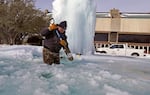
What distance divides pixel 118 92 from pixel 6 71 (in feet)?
9.35

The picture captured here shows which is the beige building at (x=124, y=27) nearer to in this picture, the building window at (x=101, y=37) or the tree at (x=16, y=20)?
the building window at (x=101, y=37)

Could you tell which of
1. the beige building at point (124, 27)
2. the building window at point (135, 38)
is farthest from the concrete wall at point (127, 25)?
the building window at point (135, 38)

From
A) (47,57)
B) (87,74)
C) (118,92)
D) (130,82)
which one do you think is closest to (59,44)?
(47,57)

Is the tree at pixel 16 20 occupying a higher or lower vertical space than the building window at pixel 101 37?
higher

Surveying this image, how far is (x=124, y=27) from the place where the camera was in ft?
111

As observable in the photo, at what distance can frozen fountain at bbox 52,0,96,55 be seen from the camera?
49.4 feet

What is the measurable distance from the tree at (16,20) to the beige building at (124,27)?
25.4ft

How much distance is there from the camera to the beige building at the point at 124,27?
33531mm

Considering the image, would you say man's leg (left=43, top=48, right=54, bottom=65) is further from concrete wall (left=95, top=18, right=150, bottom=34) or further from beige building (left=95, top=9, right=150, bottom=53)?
concrete wall (left=95, top=18, right=150, bottom=34)

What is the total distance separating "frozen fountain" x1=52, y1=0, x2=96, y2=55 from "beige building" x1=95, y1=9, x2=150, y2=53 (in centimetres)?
1750

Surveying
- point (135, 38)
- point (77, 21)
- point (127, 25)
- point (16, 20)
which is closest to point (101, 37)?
point (127, 25)

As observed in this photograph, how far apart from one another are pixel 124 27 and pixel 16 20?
1231 centimetres

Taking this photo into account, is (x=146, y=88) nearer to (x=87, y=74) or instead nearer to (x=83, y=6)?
(x=87, y=74)

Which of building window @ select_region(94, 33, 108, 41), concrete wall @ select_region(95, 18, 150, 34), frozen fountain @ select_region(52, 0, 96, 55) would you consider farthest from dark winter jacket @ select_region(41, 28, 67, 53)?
building window @ select_region(94, 33, 108, 41)
